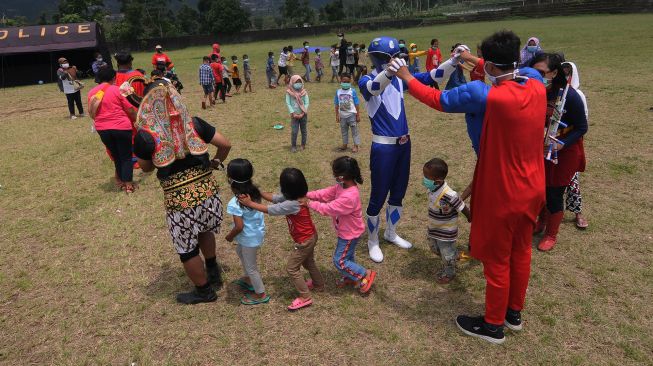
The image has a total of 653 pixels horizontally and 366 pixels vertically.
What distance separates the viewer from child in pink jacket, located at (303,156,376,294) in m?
3.72

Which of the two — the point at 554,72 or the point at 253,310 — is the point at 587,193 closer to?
the point at 554,72

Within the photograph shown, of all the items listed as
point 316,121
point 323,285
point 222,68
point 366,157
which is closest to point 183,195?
point 323,285

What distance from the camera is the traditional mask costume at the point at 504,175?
9.53 feet

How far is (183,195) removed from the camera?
3.64m

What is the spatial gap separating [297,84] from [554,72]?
519cm

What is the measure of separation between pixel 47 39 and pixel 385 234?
2580 cm

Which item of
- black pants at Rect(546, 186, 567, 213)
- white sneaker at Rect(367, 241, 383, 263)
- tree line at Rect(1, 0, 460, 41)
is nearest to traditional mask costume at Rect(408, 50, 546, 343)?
white sneaker at Rect(367, 241, 383, 263)

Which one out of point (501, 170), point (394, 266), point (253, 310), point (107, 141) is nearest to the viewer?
point (501, 170)

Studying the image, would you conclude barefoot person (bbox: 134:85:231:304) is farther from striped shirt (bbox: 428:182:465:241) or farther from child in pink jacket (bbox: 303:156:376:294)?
striped shirt (bbox: 428:182:465:241)

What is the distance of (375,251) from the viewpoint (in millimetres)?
4805

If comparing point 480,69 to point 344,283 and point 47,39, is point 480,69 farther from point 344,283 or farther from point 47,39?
point 47,39

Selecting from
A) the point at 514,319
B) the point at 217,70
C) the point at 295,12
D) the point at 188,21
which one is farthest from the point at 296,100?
the point at 295,12

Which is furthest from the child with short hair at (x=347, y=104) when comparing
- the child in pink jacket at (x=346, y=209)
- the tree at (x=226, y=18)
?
the tree at (x=226, y=18)

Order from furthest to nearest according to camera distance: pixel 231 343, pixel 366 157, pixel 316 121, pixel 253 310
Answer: pixel 316 121
pixel 366 157
pixel 253 310
pixel 231 343
